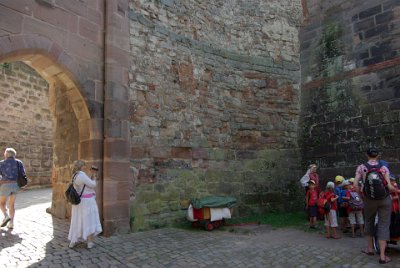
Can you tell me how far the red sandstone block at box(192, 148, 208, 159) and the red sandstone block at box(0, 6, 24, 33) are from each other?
3883 millimetres

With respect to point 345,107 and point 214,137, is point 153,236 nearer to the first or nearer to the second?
point 214,137

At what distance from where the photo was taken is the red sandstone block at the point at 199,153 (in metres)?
7.41

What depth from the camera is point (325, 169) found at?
29.2ft

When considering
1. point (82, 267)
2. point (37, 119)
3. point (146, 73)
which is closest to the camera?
point (82, 267)

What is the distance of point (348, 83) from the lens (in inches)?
342

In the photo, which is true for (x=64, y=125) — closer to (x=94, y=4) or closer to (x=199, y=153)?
(x=94, y=4)

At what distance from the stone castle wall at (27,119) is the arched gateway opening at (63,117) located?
576 centimetres

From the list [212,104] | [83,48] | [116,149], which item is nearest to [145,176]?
[116,149]

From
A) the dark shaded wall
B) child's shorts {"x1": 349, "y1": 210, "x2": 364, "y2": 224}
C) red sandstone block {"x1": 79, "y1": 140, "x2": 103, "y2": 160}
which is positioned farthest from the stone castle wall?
child's shorts {"x1": 349, "y1": 210, "x2": 364, "y2": 224}

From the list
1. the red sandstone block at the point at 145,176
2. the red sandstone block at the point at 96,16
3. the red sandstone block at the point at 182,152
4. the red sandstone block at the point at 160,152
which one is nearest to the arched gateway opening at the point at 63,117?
the red sandstone block at the point at 145,176

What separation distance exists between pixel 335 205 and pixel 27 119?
423 inches

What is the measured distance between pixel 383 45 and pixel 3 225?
851cm

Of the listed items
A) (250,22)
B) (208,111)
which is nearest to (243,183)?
(208,111)

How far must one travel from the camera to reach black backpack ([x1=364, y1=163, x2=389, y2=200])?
4.66 meters
